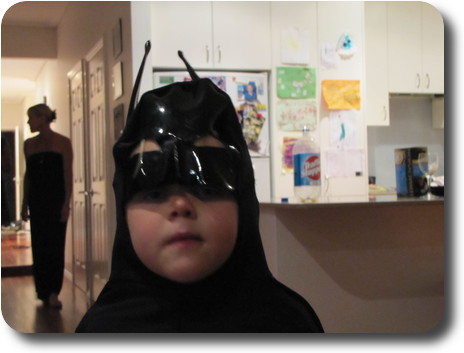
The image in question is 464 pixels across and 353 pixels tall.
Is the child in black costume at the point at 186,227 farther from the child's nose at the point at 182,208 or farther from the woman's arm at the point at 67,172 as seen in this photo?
the woman's arm at the point at 67,172

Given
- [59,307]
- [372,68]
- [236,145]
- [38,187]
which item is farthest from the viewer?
[372,68]

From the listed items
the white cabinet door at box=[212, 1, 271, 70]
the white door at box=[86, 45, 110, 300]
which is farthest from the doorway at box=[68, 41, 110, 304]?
the white cabinet door at box=[212, 1, 271, 70]

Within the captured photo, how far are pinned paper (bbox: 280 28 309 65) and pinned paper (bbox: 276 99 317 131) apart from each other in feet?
0.70

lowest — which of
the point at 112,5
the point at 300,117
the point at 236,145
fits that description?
the point at 236,145

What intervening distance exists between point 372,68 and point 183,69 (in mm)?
1309

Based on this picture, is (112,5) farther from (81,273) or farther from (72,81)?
(81,273)

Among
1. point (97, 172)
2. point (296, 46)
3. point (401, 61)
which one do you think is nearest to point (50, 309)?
point (97, 172)

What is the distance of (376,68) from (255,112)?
3.30ft

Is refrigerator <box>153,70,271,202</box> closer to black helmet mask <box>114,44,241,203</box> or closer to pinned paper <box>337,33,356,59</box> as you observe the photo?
pinned paper <box>337,33,356,59</box>

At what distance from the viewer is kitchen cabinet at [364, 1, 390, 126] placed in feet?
11.0

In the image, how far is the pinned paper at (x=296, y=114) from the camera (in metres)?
3.03

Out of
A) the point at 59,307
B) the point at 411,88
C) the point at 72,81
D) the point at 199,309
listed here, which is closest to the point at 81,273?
the point at 59,307

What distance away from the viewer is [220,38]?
9.38ft

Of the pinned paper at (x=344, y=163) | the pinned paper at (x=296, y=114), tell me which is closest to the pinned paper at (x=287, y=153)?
the pinned paper at (x=296, y=114)
